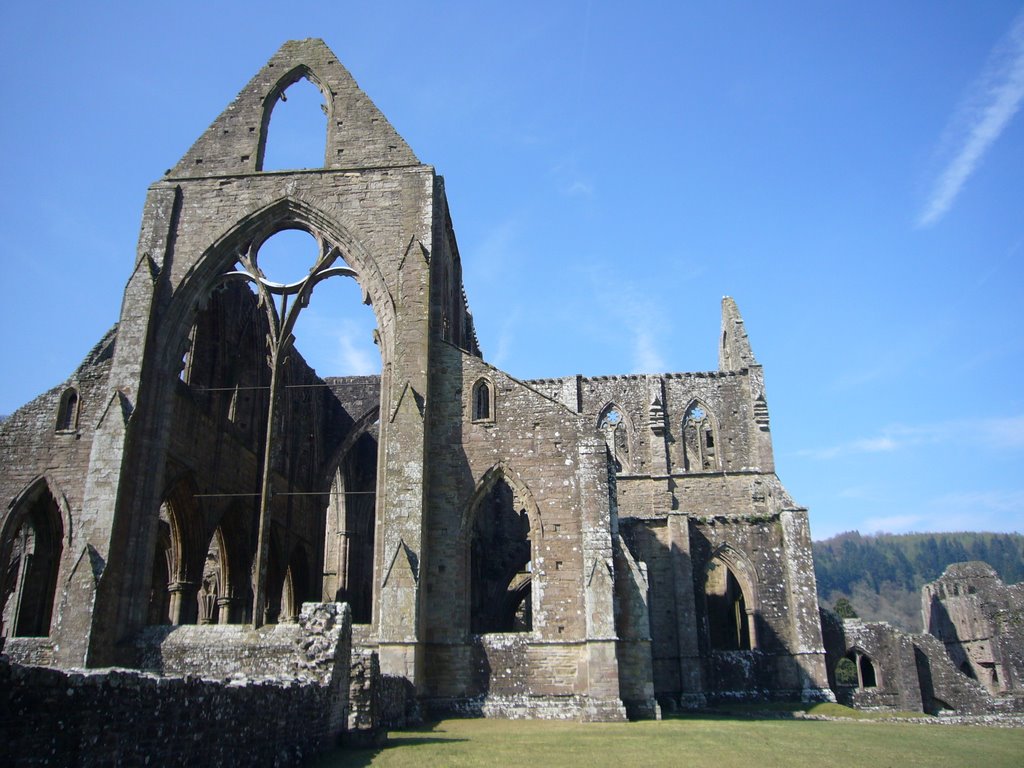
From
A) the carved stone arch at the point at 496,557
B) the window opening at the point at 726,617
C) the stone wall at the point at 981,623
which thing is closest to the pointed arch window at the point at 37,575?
the carved stone arch at the point at 496,557

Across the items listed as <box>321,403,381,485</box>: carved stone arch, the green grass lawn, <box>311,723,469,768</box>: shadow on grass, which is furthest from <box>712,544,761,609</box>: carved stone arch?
<box>311,723,469,768</box>: shadow on grass

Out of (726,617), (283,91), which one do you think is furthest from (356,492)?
(726,617)

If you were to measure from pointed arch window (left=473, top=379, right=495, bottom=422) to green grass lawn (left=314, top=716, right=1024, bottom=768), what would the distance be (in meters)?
6.08

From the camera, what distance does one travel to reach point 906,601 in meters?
117

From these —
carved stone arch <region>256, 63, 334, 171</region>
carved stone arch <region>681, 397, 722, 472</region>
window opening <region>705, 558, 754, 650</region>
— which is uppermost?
carved stone arch <region>256, 63, 334, 171</region>

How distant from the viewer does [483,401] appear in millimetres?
18562

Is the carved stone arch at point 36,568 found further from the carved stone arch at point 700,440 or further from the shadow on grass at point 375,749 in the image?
the carved stone arch at point 700,440

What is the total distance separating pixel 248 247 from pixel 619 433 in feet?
75.9

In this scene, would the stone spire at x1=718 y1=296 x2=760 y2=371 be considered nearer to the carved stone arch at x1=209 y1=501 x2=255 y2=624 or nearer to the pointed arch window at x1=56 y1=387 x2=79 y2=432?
the carved stone arch at x1=209 y1=501 x2=255 y2=624

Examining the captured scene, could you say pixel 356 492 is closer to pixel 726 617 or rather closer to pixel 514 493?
pixel 514 493

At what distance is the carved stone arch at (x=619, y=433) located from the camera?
38.7 metres

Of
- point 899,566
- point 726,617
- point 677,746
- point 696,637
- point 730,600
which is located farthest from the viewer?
point 899,566

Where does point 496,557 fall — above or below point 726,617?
above

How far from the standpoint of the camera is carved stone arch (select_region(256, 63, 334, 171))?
20.6 meters
